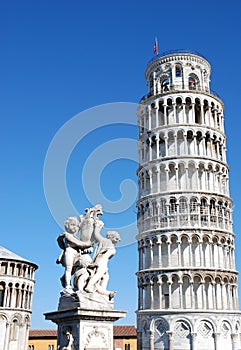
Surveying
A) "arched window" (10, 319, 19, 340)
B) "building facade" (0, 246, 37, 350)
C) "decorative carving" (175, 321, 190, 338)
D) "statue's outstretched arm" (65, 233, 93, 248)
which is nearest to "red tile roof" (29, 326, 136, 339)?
"building facade" (0, 246, 37, 350)

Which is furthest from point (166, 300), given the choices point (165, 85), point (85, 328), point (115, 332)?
point (85, 328)

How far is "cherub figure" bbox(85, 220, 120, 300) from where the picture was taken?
9117 mm

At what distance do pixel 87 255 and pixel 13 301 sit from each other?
63332mm

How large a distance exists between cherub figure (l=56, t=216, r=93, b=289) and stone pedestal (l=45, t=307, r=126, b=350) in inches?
31.9

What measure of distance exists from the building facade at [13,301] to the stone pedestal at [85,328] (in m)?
61.6

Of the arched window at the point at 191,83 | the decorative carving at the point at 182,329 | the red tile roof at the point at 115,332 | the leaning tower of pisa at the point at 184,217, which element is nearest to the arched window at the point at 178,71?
the leaning tower of pisa at the point at 184,217

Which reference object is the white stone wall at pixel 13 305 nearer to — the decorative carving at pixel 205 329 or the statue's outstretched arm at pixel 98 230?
the decorative carving at pixel 205 329

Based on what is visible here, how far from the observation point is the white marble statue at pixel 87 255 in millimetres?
9094

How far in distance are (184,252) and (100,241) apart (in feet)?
122

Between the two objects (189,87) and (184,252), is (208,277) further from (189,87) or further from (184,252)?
(189,87)

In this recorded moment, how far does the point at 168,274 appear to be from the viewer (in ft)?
146

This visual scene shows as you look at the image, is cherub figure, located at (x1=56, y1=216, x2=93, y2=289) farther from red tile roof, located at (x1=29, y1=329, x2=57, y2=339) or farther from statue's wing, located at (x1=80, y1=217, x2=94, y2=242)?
red tile roof, located at (x1=29, y1=329, x2=57, y2=339)

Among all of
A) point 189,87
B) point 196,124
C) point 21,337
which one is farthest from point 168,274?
point 21,337

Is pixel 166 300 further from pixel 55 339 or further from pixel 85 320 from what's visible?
pixel 55 339
